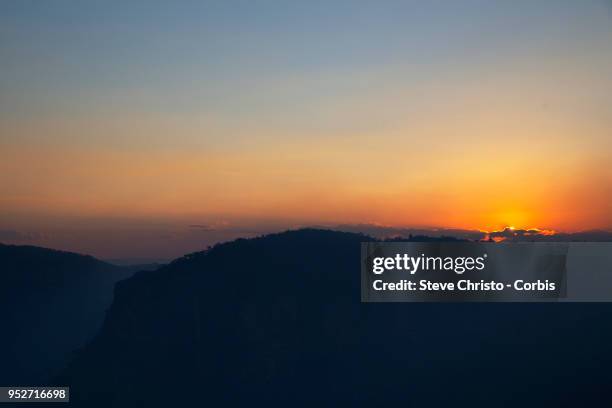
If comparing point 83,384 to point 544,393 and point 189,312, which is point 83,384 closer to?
point 189,312

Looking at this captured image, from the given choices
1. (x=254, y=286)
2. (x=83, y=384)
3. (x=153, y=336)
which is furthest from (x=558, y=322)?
(x=83, y=384)

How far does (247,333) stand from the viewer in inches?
6211

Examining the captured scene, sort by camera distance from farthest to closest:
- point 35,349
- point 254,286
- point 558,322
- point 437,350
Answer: point 35,349 < point 254,286 < point 437,350 < point 558,322

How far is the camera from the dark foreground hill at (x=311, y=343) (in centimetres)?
11588

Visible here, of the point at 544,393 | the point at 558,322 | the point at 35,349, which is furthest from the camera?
the point at 35,349

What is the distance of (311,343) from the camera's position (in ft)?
498

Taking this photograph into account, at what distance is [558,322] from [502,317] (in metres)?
12.8

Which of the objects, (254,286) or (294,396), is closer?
(294,396)

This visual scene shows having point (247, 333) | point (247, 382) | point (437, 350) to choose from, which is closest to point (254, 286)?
point (247, 333)

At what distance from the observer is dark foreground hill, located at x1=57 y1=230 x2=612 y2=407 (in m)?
116

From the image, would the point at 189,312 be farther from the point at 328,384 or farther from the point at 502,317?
the point at 502,317

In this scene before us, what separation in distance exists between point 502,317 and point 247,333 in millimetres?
56161

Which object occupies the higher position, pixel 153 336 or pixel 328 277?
pixel 328 277

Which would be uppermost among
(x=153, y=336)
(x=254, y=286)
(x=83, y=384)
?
(x=254, y=286)
